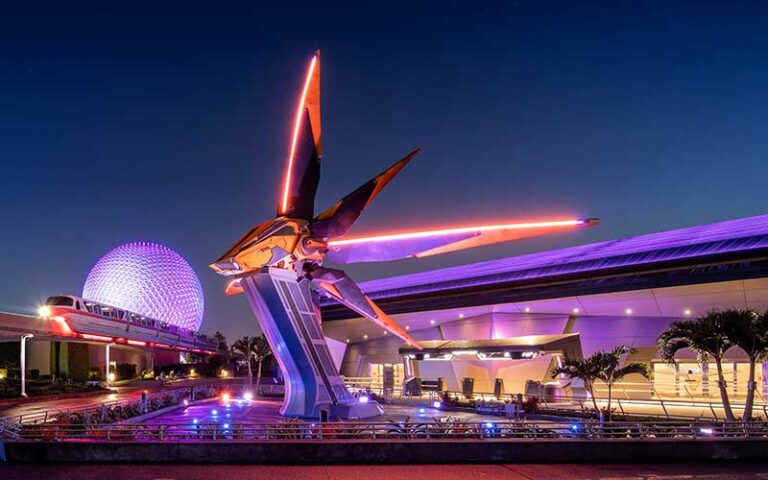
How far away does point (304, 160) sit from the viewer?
2761cm

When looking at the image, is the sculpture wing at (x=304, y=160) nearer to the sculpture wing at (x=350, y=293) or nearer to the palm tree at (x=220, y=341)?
the sculpture wing at (x=350, y=293)

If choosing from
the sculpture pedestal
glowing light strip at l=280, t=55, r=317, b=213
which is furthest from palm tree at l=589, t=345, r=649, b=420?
glowing light strip at l=280, t=55, r=317, b=213

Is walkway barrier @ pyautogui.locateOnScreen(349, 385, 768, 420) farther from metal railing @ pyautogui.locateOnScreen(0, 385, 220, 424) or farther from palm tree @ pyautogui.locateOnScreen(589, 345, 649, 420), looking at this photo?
metal railing @ pyautogui.locateOnScreen(0, 385, 220, 424)

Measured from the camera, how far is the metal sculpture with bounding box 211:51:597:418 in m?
26.2

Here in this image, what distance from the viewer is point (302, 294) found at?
92.4 feet

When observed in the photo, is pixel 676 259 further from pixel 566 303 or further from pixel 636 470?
pixel 636 470

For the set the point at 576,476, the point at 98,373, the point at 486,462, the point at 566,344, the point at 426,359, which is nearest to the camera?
the point at 576,476

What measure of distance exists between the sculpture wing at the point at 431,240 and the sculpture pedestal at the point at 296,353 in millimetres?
2975

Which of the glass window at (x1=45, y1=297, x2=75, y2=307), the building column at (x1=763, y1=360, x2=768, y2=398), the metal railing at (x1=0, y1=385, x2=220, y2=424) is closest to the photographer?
the metal railing at (x1=0, y1=385, x2=220, y2=424)

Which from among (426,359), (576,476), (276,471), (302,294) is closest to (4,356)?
(426,359)

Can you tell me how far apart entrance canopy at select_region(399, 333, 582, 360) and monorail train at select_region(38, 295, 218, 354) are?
2919 centimetres

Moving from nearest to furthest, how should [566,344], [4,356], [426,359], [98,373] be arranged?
1. [566,344]
2. [426,359]
3. [4,356]
4. [98,373]

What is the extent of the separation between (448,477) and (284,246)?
14236 mm

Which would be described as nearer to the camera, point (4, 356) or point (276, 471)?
point (276, 471)
